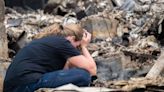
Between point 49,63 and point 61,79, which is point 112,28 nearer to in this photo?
point 49,63

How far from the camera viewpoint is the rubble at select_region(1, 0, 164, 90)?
9.31 m

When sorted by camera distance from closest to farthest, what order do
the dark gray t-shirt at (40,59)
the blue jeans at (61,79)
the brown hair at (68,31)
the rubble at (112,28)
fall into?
the blue jeans at (61,79) < the dark gray t-shirt at (40,59) < the brown hair at (68,31) < the rubble at (112,28)

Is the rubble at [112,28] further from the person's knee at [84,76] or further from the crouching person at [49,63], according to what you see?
the person's knee at [84,76]

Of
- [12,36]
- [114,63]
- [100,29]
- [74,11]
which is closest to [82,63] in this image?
[114,63]

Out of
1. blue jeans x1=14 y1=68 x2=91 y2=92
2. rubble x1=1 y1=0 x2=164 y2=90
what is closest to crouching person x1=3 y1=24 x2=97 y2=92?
blue jeans x1=14 y1=68 x2=91 y2=92

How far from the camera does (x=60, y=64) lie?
4703 millimetres

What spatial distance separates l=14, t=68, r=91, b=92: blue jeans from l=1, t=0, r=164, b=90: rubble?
2.77m

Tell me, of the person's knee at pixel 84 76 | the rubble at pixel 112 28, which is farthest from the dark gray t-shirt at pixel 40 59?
the rubble at pixel 112 28

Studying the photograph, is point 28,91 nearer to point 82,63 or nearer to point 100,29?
point 82,63

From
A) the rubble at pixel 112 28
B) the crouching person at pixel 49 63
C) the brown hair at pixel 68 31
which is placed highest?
the rubble at pixel 112 28

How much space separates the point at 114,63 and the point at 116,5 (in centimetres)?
776

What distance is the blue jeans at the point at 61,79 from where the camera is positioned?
445cm

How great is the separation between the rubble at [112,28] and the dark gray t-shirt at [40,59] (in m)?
2.67

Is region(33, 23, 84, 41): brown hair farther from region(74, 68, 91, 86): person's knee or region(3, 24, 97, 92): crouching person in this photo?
region(74, 68, 91, 86): person's knee
